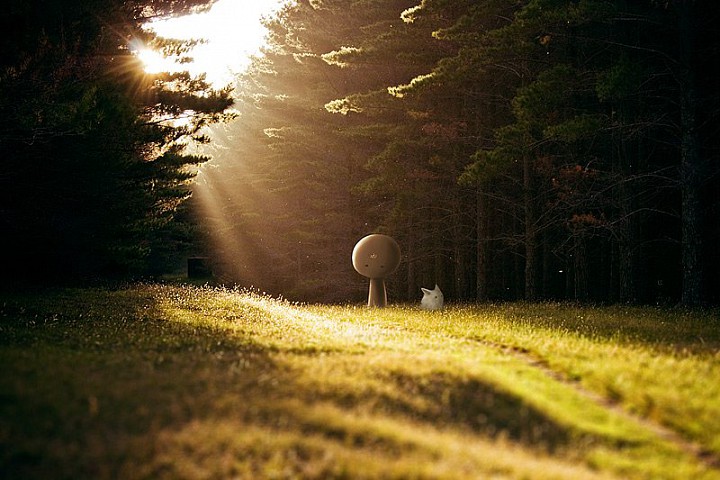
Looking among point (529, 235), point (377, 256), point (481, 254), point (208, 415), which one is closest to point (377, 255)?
point (377, 256)

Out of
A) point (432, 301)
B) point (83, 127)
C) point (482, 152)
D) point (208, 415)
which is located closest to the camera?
point (208, 415)

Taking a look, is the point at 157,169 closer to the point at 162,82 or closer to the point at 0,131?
the point at 162,82

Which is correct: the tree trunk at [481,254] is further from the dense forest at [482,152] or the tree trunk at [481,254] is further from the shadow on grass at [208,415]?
the shadow on grass at [208,415]

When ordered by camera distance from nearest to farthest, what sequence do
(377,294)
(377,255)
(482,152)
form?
(482,152) → (377,255) → (377,294)

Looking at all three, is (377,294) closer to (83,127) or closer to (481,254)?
(481,254)

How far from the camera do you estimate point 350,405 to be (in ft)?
26.2

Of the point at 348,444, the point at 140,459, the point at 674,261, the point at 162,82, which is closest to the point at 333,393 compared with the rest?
the point at 348,444

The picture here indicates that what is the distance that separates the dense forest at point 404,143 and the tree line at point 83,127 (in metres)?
0.07

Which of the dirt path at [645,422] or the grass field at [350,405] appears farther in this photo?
the dirt path at [645,422]

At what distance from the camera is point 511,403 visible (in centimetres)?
845

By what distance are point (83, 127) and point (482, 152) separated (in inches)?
484

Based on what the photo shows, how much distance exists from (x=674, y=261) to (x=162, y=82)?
984 inches

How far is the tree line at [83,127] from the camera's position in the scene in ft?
50.5

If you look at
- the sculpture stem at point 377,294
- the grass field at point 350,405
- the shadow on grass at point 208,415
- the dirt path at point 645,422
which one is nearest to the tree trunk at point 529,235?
the sculpture stem at point 377,294
